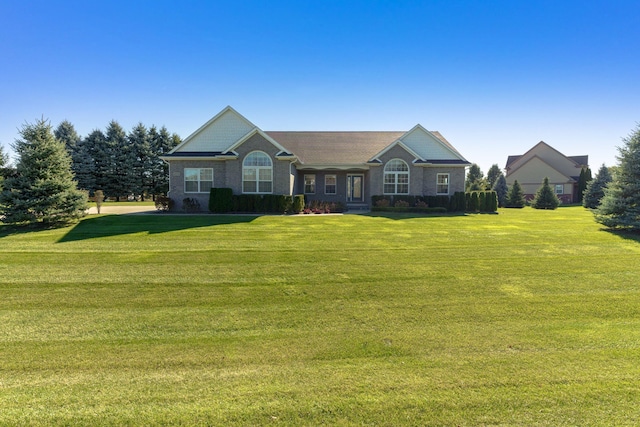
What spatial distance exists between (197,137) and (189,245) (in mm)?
13822

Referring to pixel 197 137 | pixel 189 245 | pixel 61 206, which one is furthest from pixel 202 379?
pixel 197 137

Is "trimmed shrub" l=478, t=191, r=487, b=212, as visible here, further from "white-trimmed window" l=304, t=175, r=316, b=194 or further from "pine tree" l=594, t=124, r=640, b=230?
"white-trimmed window" l=304, t=175, r=316, b=194

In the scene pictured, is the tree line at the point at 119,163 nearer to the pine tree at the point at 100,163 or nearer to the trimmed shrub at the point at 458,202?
the pine tree at the point at 100,163

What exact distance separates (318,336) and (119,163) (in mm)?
46697

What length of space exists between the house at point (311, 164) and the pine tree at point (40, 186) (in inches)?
282

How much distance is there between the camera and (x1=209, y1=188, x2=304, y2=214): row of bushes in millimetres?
Answer: 19359

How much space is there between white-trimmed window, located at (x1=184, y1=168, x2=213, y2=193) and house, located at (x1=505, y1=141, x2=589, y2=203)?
41.2m

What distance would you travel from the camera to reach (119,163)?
4300 centimetres

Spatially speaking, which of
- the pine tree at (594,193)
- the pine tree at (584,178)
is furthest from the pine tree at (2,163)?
the pine tree at (584,178)

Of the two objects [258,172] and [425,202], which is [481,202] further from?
[258,172]

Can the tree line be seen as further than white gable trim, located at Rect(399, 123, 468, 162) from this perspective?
Yes

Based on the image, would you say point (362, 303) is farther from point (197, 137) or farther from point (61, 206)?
point (197, 137)

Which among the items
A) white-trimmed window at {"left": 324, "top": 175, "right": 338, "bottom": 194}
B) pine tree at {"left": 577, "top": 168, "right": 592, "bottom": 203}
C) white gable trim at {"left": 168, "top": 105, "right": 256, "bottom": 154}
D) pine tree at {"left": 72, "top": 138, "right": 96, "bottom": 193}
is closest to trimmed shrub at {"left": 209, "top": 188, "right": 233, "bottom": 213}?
white gable trim at {"left": 168, "top": 105, "right": 256, "bottom": 154}

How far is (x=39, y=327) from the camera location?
4961 mm
